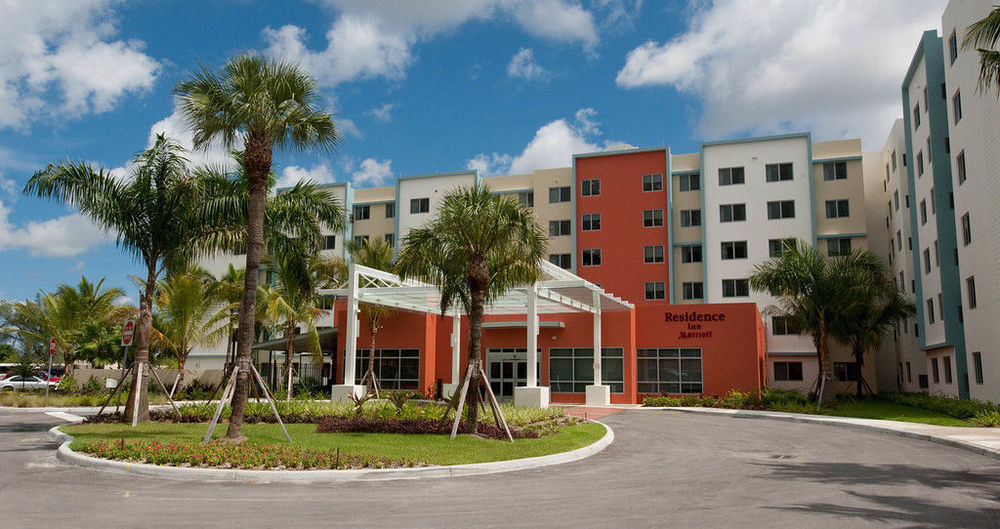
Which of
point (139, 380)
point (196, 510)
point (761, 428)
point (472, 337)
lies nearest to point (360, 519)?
point (196, 510)

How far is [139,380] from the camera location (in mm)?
18891

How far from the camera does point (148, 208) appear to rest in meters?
20.1

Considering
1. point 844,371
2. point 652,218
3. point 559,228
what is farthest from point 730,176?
point 844,371

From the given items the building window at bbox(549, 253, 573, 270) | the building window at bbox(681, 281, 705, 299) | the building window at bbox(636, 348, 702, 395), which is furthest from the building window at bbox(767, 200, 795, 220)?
the building window at bbox(636, 348, 702, 395)

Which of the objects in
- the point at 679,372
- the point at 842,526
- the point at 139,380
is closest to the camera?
the point at 842,526

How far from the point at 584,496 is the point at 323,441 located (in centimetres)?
728

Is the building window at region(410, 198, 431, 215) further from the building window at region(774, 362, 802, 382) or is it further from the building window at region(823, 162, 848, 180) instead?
the building window at region(823, 162, 848, 180)

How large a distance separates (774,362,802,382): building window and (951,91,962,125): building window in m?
19.2

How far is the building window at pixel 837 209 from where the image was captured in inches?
1802

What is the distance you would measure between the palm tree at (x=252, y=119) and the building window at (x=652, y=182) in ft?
113

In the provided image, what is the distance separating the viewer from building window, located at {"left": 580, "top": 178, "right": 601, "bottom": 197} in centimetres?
4978

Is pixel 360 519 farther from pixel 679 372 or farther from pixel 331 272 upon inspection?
pixel 331 272

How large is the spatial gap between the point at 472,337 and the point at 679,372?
2115cm

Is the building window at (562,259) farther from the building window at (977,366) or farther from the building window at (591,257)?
the building window at (977,366)
